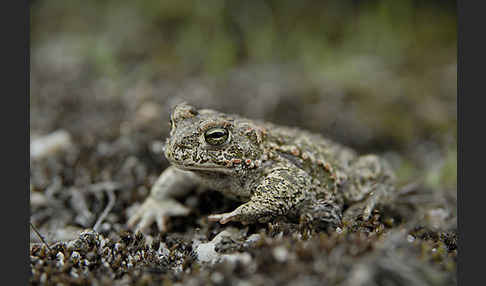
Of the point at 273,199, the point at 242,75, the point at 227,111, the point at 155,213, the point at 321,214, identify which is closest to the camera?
the point at 273,199

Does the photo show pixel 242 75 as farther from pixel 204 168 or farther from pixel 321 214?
pixel 321 214

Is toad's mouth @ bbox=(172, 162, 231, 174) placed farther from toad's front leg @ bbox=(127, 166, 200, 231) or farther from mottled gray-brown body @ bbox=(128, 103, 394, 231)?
toad's front leg @ bbox=(127, 166, 200, 231)

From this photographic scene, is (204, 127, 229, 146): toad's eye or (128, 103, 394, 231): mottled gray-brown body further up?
(204, 127, 229, 146): toad's eye

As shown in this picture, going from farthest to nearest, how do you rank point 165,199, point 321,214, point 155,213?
point 165,199
point 155,213
point 321,214

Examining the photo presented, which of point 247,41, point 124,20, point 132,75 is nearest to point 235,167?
point 132,75

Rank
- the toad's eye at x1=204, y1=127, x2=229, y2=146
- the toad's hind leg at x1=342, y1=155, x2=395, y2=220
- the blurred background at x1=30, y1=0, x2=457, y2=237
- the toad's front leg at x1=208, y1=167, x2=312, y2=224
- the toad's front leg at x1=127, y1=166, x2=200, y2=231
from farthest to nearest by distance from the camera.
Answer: the blurred background at x1=30, y1=0, x2=457, y2=237, the toad's front leg at x1=127, y1=166, x2=200, y2=231, the toad's hind leg at x1=342, y1=155, x2=395, y2=220, the toad's eye at x1=204, y1=127, x2=229, y2=146, the toad's front leg at x1=208, y1=167, x2=312, y2=224

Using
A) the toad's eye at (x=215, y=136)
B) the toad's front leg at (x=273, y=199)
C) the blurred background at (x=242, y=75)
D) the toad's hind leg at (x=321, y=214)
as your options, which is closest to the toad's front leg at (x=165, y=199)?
the blurred background at (x=242, y=75)

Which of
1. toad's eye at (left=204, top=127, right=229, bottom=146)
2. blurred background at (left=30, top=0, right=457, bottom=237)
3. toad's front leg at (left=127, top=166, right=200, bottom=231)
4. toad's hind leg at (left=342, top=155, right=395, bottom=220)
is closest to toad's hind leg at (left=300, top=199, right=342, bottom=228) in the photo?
toad's hind leg at (left=342, top=155, right=395, bottom=220)

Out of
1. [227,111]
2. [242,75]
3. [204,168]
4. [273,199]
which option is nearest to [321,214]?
[273,199]
